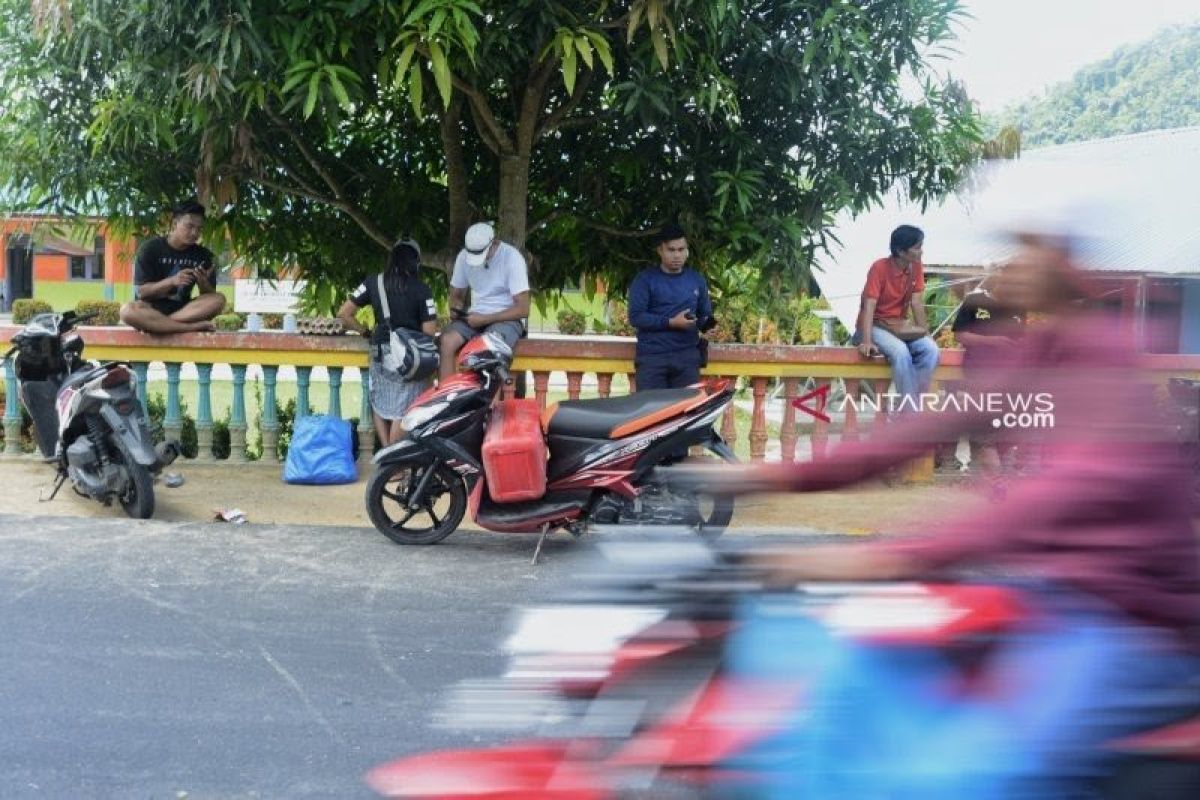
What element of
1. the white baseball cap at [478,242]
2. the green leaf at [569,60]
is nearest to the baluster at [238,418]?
the white baseball cap at [478,242]

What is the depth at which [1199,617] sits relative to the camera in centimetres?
288

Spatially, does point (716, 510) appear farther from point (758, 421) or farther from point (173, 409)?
point (173, 409)

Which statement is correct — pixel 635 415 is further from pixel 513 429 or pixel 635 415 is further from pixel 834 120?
pixel 834 120

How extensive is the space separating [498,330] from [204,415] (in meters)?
2.41

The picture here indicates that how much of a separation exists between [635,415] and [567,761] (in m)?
4.72

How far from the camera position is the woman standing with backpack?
9.01m

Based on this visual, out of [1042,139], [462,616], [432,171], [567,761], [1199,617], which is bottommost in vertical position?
[462,616]

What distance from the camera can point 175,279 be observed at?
9.34 metres

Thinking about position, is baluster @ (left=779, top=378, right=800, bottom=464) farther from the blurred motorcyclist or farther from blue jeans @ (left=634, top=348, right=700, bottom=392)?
the blurred motorcyclist

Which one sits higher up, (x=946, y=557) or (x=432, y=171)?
(x=432, y=171)

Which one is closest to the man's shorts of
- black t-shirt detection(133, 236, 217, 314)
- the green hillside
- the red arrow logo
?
black t-shirt detection(133, 236, 217, 314)

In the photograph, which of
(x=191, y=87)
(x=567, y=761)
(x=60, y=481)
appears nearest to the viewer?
(x=567, y=761)

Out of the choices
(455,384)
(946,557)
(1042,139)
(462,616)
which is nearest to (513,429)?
(455,384)

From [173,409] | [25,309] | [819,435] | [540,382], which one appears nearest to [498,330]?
[540,382]
